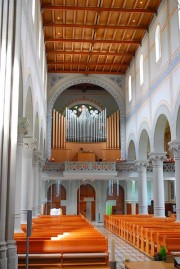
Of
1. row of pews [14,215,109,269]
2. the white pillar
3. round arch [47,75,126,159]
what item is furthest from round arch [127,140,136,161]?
the white pillar

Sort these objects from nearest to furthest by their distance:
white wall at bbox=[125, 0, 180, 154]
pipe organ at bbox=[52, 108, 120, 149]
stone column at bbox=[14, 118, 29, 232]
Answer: stone column at bbox=[14, 118, 29, 232]
white wall at bbox=[125, 0, 180, 154]
pipe organ at bbox=[52, 108, 120, 149]

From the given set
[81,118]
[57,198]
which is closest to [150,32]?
[81,118]

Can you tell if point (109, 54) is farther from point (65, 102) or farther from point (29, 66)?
point (29, 66)

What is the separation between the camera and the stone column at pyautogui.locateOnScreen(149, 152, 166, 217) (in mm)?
21609

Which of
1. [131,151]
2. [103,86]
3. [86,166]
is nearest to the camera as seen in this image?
[86,166]

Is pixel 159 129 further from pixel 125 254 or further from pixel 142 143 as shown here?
pixel 125 254

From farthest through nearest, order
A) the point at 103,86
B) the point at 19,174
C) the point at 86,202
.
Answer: the point at 86,202 → the point at 103,86 → the point at 19,174

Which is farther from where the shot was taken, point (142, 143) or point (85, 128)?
point (85, 128)

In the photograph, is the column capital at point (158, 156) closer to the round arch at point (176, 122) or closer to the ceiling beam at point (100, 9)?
the round arch at point (176, 122)

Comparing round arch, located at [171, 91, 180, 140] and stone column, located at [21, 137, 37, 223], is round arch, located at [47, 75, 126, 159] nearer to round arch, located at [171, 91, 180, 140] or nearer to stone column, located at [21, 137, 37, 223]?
stone column, located at [21, 137, 37, 223]

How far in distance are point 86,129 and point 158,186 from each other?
11693 millimetres

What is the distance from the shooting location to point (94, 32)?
24469 millimetres

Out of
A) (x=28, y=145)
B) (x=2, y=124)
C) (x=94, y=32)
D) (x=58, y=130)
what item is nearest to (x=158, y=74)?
(x=94, y=32)

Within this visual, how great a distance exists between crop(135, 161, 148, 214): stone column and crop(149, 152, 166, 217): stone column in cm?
395
